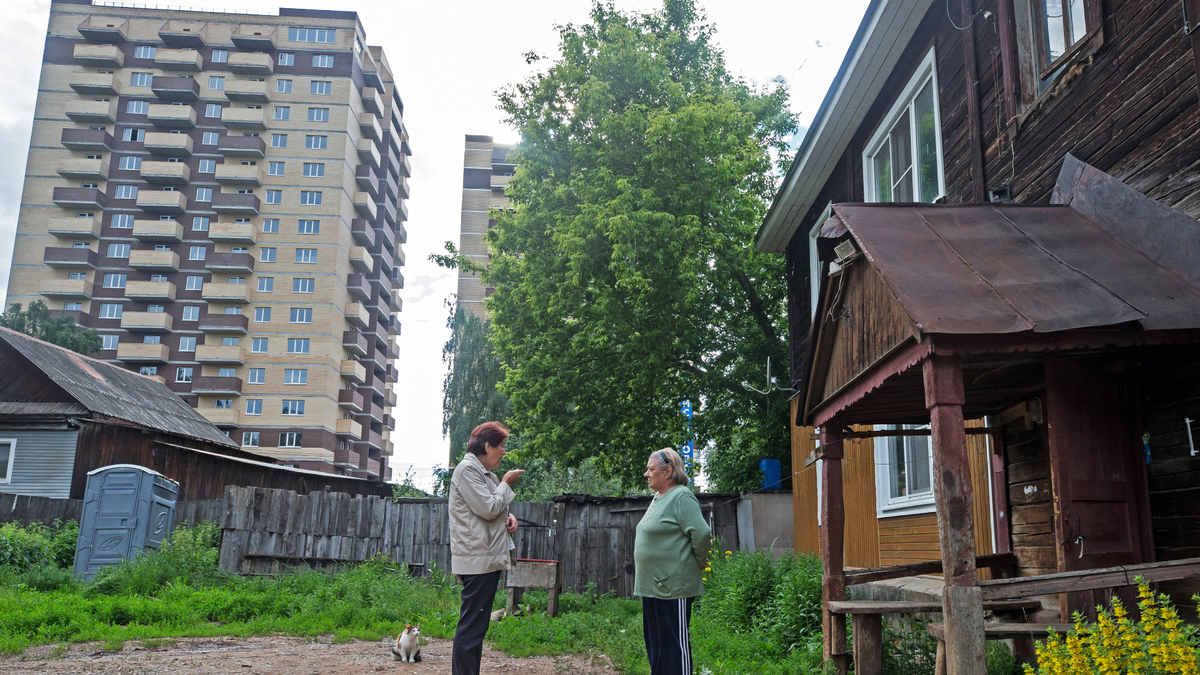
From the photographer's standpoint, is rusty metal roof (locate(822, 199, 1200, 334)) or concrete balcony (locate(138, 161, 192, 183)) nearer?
rusty metal roof (locate(822, 199, 1200, 334))

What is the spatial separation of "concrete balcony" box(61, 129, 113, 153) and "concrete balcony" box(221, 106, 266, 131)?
8.84m

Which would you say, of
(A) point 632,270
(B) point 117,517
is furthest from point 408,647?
(A) point 632,270

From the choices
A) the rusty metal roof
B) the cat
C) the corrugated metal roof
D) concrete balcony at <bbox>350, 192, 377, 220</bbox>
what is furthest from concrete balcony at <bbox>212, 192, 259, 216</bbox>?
the rusty metal roof

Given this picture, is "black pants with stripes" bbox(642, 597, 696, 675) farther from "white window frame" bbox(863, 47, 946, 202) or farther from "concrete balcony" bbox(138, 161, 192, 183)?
"concrete balcony" bbox(138, 161, 192, 183)

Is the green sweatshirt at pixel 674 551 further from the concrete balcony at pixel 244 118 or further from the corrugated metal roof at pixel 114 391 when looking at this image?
the concrete balcony at pixel 244 118

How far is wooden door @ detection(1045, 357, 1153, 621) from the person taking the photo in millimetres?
4875

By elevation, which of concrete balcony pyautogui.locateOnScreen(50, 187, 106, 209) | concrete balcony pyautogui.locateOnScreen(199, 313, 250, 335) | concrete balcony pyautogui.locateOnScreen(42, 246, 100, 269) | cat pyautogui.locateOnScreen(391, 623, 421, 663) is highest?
concrete balcony pyautogui.locateOnScreen(50, 187, 106, 209)

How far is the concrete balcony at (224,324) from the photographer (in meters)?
60.9

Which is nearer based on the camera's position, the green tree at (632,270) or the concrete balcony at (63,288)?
the green tree at (632,270)

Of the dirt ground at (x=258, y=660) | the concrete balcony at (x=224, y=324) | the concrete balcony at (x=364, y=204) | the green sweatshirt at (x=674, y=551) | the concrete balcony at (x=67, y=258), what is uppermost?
the concrete balcony at (x=364, y=204)

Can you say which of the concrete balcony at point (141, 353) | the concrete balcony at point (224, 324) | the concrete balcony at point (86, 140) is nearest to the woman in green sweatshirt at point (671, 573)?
the concrete balcony at point (224, 324)

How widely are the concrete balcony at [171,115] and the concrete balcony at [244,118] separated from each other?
2491 mm

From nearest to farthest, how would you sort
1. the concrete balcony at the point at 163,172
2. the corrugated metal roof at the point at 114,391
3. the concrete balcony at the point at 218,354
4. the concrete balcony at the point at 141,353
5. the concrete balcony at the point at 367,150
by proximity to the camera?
1. the corrugated metal roof at the point at 114,391
2. the concrete balcony at the point at 218,354
3. the concrete balcony at the point at 141,353
4. the concrete balcony at the point at 163,172
5. the concrete balcony at the point at 367,150

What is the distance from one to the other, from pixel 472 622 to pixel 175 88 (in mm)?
70634
